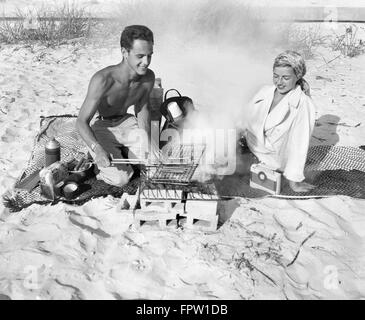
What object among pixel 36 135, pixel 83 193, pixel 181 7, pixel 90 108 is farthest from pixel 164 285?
pixel 181 7

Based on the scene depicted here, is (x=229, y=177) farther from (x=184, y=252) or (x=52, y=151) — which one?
(x=52, y=151)

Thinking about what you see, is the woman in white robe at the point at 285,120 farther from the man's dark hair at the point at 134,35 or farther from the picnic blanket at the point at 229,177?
the man's dark hair at the point at 134,35

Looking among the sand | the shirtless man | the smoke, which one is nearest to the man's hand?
the shirtless man

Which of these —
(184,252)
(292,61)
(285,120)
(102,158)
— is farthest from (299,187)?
(102,158)

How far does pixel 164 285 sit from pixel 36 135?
2.94 m

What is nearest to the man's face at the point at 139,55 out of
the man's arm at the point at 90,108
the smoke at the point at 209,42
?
the man's arm at the point at 90,108

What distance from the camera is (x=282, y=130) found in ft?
16.0

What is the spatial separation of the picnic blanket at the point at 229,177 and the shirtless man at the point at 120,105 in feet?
0.93

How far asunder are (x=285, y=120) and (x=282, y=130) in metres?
0.10

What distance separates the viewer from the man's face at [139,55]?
15.1 feet

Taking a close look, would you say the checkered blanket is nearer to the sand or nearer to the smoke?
the sand

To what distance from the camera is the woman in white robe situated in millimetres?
4656

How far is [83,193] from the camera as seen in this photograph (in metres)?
4.68
